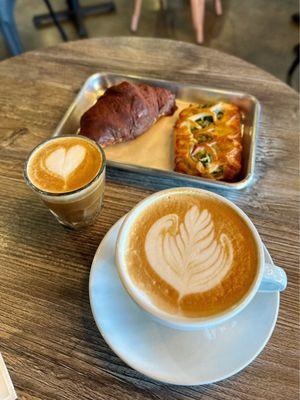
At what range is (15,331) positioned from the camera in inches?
22.8

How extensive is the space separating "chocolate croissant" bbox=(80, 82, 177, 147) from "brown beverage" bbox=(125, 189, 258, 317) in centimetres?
30

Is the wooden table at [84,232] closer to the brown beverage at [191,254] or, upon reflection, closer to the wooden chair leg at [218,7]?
the brown beverage at [191,254]

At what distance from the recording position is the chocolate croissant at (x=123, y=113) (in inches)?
32.6

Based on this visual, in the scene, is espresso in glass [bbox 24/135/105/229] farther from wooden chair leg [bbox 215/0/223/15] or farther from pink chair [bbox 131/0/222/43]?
wooden chair leg [bbox 215/0/223/15]

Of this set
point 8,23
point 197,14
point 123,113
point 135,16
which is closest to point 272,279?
point 123,113

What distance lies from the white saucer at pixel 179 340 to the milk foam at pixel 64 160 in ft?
0.65

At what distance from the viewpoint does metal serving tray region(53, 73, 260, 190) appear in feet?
2.45

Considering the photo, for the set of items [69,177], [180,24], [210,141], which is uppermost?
[69,177]

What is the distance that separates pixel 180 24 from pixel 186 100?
1633 millimetres

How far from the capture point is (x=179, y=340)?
0.54m

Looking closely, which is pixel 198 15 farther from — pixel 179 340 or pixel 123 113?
pixel 179 340

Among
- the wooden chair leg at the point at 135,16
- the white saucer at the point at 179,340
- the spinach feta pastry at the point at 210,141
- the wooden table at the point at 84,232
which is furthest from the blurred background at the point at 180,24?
the white saucer at the point at 179,340

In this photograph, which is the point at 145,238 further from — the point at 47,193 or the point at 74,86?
the point at 74,86

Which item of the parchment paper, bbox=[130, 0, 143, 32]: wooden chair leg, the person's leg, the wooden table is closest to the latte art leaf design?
the wooden table
